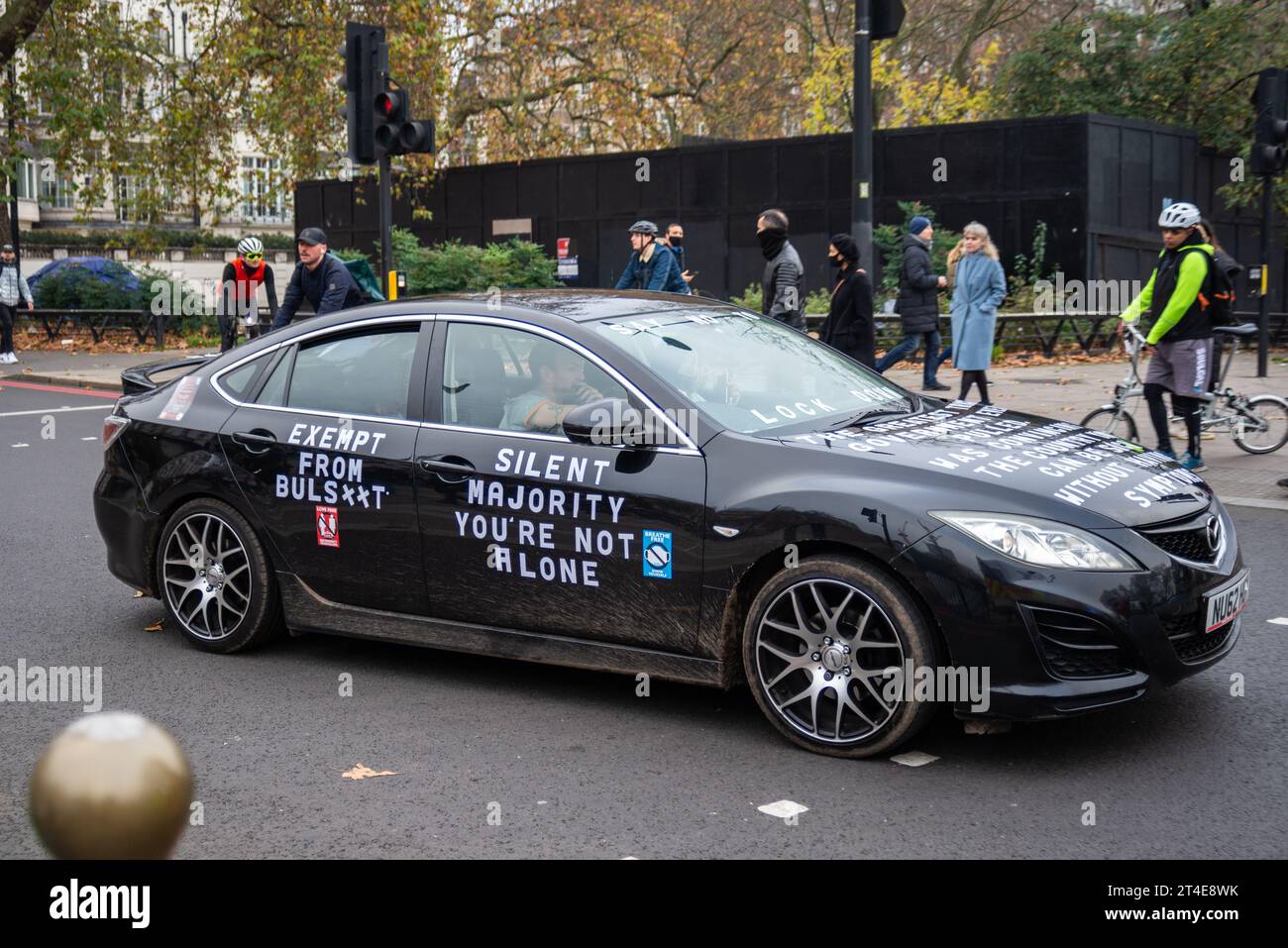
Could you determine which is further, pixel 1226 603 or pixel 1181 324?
pixel 1181 324

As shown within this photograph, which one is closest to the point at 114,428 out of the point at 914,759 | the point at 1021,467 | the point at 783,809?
the point at 783,809

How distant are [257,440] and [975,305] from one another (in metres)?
8.42

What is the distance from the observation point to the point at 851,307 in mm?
11617

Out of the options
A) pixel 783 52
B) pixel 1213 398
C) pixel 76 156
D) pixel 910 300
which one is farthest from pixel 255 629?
pixel 783 52

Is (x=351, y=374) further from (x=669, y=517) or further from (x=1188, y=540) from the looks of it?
(x=1188, y=540)

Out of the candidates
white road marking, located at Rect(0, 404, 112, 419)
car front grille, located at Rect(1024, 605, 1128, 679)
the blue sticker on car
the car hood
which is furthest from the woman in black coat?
white road marking, located at Rect(0, 404, 112, 419)

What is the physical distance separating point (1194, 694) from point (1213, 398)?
6.49 m

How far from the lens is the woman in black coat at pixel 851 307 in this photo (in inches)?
455

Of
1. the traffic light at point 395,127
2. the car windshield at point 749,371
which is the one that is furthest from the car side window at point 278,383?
the traffic light at point 395,127
